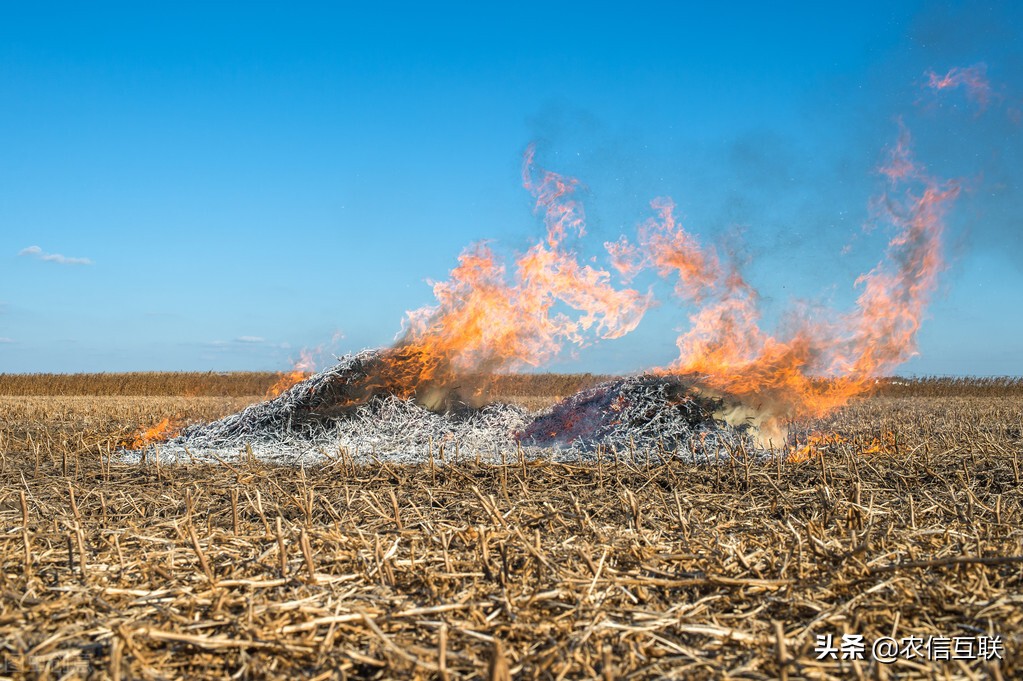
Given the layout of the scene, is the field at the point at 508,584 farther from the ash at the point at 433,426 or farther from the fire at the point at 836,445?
the ash at the point at 433,426

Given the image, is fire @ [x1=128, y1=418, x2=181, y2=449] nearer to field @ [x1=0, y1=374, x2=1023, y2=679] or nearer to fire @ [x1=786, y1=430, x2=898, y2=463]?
field @ [x1=0, y1=374, x2=1023, y2=679]

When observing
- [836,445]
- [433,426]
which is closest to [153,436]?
[433,426]

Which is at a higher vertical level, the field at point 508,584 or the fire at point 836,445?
the fire at point 836,445

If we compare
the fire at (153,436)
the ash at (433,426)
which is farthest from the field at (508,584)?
the fire at (153,436)

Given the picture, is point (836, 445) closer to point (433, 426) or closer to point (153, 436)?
point (433, 426)

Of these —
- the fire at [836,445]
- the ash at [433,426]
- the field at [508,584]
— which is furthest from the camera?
the ash at [433,426]

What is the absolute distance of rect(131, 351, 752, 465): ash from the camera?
10.6 m

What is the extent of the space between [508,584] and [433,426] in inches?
329

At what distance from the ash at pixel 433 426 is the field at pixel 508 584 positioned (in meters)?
3.17

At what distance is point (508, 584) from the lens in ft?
13.2

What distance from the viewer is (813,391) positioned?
1166cm

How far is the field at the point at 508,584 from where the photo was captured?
127 inches

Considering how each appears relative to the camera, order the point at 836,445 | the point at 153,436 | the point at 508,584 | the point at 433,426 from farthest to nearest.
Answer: the point at 153,436 → the point at 433,426 → the point at 836,445 → the point at 508,584

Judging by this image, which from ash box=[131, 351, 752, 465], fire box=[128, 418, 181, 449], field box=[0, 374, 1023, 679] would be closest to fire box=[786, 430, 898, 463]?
ash box=[131, 351, 752, 465]
